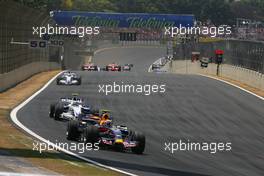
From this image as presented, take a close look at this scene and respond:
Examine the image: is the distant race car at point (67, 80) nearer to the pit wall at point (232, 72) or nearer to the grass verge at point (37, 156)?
the pit wall at point (232, 72)

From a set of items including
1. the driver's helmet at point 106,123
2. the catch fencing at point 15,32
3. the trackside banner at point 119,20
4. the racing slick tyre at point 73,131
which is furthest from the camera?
the trackside banner at point 119,20

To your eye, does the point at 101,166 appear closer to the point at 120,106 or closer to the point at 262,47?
the point at 120,106

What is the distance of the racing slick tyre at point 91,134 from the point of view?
2053 centimetres

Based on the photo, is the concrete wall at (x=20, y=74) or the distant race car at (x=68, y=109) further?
the concrete wall at (x=20, y=74)

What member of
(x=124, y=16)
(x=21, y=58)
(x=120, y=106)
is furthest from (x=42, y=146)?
(x=124, y=16)

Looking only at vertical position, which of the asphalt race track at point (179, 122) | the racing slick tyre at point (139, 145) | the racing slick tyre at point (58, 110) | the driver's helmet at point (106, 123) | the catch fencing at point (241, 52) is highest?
the catch fencing at point (241, 52)

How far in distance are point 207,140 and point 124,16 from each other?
77.8m

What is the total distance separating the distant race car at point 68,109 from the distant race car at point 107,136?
382 centimetres

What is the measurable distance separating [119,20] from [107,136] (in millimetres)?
81121

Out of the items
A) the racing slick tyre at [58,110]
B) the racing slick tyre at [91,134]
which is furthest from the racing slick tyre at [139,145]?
the racing slick tyre at [58,110]

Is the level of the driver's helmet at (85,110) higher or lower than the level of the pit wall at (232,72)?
higher

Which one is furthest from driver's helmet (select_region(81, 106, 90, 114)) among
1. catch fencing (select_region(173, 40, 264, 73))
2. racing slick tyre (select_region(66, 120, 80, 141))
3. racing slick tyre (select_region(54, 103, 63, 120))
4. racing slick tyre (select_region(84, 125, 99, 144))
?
catch fencing (select_region(173, 40, 264, 73))

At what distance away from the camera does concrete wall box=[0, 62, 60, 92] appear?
39.4 meters

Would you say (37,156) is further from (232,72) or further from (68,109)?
(232,72)
